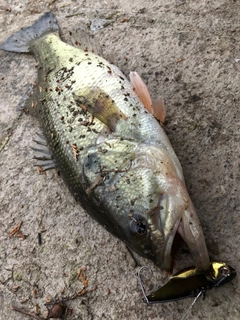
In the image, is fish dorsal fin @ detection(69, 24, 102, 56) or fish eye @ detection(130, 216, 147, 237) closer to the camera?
fish eye @ detection(130, 216, 147, 237)

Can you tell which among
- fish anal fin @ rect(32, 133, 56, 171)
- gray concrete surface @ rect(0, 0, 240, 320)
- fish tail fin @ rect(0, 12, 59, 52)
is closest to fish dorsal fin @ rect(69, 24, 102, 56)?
gray concrete surface @ rect(0, 0, 240, 320)

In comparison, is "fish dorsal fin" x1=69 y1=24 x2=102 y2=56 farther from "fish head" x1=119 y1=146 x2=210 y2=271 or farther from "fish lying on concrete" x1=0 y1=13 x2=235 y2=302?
"fish head" x1=119 y1=146 x2=210 y2=271

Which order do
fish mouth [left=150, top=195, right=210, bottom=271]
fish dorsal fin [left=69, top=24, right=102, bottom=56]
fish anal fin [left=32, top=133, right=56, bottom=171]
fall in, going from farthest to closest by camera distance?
fish dorsal fin [left=69, top=24, right=102, bottom=56]
fish anal fin [left=32, top=133, right=56, bottom=171]
fish mouth [left=150, top=195, right=210, bottom=271]

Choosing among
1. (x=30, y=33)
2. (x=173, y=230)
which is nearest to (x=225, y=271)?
(x=173, y=230)

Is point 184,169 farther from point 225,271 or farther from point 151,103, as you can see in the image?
point 225,271

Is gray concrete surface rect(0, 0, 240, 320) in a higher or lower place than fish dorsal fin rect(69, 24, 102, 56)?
lower

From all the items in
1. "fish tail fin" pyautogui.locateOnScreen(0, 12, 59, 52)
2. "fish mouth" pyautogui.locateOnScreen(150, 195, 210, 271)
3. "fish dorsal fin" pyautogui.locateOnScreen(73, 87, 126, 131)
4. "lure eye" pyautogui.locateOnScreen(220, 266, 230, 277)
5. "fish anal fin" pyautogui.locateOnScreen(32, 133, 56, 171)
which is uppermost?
"fish tail fin" pyautogui.locateOnScreen(0, 12, 59, 52)

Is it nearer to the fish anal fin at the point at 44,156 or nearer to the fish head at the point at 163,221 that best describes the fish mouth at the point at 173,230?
the fish head at the point at 163,221
